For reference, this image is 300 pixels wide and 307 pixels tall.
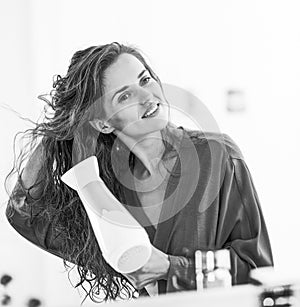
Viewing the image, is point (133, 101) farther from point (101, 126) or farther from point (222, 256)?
point (222, 256)

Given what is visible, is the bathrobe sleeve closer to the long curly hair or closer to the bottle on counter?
the bottle on counter

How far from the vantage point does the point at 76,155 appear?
1.12 m

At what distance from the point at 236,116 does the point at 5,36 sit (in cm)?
42

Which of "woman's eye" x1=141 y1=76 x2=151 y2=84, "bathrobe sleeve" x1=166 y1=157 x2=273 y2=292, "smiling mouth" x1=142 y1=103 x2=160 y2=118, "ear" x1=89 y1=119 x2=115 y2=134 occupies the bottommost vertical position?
"bathrobe sleeve" x1=166 y1=157 x2=273 y2=292

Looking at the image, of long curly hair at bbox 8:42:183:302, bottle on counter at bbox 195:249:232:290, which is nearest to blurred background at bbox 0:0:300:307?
long curly hair at bbox 8:42:183:302

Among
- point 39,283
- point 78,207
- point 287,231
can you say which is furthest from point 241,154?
point 39,283

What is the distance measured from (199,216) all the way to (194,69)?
0.25 m

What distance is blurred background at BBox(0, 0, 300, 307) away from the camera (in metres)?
1.12

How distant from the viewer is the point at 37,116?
1121 millimetres

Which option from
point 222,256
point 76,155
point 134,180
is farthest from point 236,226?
point 76,155

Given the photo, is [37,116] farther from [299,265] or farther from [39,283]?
[299,265]

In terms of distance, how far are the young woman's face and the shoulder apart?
0.05 metres

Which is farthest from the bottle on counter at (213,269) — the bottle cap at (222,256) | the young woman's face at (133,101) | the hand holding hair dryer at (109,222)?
the young woman's face at (133,101)

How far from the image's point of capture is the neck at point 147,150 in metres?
1.14
